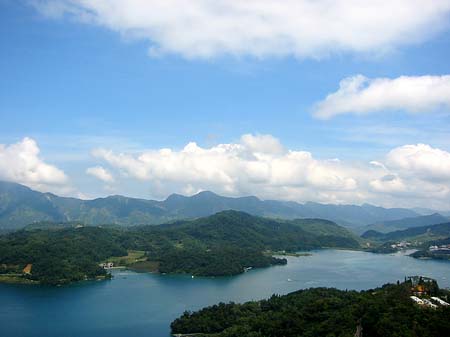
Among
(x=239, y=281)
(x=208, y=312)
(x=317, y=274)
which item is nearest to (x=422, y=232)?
(x=317, y=274)

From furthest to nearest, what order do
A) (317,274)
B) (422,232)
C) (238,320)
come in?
(422,232), (317,274), (238,320)

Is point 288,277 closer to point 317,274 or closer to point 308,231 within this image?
point 317,274

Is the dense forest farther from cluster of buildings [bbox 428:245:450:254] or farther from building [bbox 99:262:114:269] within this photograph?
cluster of buildings [bbox 428:245:450:254]

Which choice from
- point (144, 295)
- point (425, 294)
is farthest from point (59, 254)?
point (425, 294)

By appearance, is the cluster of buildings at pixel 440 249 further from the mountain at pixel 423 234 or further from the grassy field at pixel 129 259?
the grassy field at pixel 129 259

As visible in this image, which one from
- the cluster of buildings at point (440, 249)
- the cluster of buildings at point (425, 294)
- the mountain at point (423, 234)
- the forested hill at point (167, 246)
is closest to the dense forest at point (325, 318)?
the cluster of buildings at point (425, 294)
